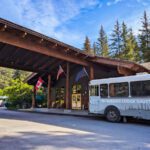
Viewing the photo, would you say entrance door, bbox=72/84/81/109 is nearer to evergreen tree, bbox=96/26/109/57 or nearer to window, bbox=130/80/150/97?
window, bbox=130/80/150/97

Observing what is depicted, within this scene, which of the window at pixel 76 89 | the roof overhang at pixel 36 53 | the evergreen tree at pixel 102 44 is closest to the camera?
the roof overhang at pixel 36 53

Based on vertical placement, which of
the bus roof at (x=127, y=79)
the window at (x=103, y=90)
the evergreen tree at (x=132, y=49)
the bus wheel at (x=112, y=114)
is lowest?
the bus wheel at (x=112, y=114)

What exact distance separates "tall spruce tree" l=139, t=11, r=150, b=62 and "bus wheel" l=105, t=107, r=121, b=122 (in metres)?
28.9

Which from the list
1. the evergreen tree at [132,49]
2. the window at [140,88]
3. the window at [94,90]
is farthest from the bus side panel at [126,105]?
the evergreen tree at [132,49]

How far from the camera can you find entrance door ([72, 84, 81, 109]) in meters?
26.3

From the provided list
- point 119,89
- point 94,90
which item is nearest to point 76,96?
point 94,90

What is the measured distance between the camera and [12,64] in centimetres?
2095

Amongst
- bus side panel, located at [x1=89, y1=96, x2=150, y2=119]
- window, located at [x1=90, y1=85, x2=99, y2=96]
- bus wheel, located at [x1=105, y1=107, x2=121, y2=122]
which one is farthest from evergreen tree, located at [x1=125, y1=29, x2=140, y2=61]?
bus wheel, located at [x1=105, y1=107, x2=121, y2=122]

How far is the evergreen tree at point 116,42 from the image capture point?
4901cm

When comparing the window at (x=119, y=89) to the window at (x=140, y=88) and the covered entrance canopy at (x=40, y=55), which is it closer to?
the window at (x=140, y=88)

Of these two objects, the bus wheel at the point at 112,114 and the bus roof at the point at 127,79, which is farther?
the bus wheel at the point at 112,114

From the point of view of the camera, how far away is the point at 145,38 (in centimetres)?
4497

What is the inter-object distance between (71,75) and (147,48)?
22.0m

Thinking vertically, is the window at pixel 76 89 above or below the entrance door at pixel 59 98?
above
